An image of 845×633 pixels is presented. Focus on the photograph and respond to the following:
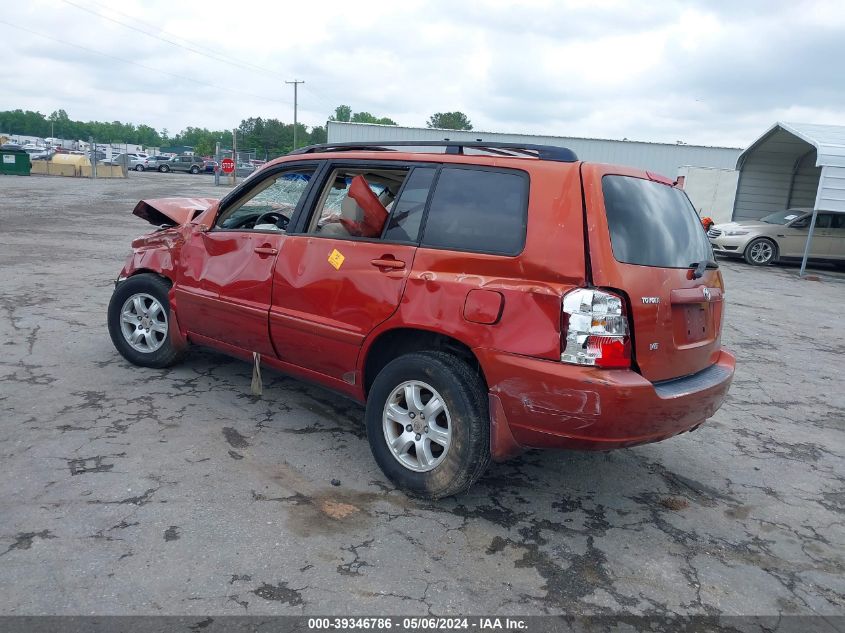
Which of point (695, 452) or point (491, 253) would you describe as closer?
point (491, 253)

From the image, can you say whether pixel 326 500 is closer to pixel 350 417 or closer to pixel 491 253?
pixel 350 417

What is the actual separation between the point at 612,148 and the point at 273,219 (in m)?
32.8

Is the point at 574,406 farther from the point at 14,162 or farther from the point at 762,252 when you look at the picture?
the point at 14,162

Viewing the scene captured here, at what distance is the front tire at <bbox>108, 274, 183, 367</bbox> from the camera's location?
4.96 m

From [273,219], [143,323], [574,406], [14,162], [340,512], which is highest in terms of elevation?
[273,219]

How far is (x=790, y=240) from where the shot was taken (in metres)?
16.1

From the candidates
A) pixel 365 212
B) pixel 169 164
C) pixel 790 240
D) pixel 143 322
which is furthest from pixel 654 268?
pixel 169 164

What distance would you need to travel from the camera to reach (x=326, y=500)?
132 inches

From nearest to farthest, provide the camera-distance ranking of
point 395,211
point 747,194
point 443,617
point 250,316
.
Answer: point 443,617 < point 395,211 < point 250,316 < point 747,194

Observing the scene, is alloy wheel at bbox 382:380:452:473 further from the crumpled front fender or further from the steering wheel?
the crumpled front fender

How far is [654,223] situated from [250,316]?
2.51m

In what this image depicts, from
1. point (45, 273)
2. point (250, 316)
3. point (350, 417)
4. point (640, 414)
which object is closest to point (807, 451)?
point (640, 414)

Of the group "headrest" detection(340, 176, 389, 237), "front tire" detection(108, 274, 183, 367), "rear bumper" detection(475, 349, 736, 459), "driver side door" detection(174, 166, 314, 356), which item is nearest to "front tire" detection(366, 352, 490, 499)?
"rear bumper" detection(475, 349, 736, 459)

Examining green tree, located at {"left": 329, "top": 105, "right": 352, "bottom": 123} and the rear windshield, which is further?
green tree, located at {"left": 329, "top": 105, "right": 352, "bottom": 123}
